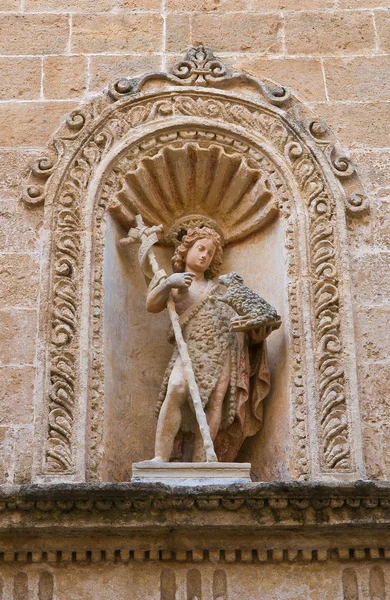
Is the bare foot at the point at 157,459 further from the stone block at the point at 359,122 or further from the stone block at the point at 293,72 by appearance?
the stone block at the point at 293,72

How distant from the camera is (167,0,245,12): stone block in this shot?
9086 millimetres

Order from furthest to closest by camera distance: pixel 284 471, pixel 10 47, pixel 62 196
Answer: pixel 10 47 < pixel 62 196 < pixel 284 471

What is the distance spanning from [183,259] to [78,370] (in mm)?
1147

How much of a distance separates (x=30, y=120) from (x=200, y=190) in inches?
45.2

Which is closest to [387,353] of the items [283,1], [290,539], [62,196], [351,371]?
[351,371]

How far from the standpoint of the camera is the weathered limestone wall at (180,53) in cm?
804

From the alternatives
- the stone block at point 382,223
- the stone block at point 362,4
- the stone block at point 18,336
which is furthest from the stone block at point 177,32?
the stone block at point 18,336

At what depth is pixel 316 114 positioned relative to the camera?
8.65 m

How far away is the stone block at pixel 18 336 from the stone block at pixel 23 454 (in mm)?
437

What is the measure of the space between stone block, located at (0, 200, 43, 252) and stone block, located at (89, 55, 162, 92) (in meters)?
1.01

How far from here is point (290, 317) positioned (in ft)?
25.9

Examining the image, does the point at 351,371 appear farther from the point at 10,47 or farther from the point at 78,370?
the point at 10,47

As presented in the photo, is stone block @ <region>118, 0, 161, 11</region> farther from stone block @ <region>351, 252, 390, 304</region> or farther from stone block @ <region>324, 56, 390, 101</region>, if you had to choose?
stone block @ <region>351, 252, 390, 304</region>

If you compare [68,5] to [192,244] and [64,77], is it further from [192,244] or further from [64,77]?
[192,244]
